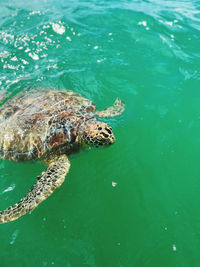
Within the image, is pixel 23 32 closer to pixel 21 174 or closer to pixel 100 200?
pixel 21 174

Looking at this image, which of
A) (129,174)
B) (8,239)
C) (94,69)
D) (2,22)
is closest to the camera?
(8,239)

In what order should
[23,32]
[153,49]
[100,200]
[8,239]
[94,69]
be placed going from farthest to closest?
[23,32] → [153,49] → [94,69] → [100,200] → [8,239]

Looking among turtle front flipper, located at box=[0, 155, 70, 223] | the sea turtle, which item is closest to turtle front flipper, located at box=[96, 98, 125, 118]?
the sea turtle

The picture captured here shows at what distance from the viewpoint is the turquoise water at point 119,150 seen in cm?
378

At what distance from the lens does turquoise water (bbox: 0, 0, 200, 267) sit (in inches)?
149

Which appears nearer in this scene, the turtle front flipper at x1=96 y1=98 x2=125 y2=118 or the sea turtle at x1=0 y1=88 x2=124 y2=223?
the sea turtle at x1=0 y1=88 x2=124 y2=223

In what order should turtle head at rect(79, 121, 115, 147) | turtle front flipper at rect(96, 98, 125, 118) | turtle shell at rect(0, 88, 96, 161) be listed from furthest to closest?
turtle front flipper at rect(96, 98, 125, 118), turtle shell at rect(0, 88, 96, 161), turtle head at rect(79, 121, 115, 147)

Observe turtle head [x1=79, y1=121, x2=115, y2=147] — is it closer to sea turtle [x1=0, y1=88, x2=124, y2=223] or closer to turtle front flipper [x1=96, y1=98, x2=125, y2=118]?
sea turtle [x1=0, y1=88, x2=124, y2=223]

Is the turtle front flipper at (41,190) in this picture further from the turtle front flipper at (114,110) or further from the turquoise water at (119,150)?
the turtle front flipper at (114,110)

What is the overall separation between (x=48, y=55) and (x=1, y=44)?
2062 millimetres

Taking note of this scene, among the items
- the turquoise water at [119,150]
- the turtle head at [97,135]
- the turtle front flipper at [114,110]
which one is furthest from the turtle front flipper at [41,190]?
the turtle front flipper at [114,110]

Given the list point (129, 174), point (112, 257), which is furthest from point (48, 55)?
point (112, 257)

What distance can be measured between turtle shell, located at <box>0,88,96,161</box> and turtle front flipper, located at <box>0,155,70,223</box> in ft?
1.27

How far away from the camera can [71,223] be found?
160 inches
